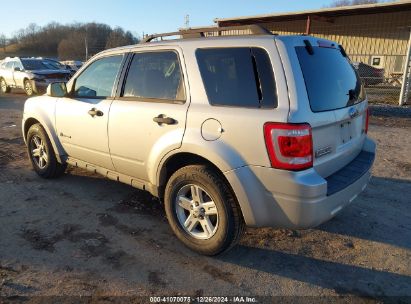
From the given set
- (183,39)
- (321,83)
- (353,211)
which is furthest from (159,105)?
(353,211)

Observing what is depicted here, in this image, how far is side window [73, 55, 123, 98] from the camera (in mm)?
4020

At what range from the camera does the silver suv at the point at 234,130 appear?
8.85ft

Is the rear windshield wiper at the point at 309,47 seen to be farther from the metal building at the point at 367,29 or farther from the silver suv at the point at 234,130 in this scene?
the metal building at the point at 367,29

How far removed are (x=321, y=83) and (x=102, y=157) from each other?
255 centimetres

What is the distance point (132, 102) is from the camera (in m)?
3.69

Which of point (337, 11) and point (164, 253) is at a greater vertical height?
point (337, 11)

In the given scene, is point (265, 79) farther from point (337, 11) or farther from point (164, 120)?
point (337, 11)

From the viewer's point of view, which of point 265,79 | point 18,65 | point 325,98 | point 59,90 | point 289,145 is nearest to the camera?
point 289,145

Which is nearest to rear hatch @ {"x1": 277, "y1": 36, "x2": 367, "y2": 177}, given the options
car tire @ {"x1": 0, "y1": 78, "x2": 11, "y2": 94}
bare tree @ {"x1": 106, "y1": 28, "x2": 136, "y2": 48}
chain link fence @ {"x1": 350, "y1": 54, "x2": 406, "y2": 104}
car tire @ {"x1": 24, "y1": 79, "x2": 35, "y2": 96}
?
chain link fence @ {"x1": 350, "y1": 54, "x2": 406, "y2": 104}

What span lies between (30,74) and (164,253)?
1479 cm

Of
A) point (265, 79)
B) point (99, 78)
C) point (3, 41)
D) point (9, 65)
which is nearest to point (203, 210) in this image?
point (265, 79)

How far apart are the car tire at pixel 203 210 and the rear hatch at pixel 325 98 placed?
2.64 ft

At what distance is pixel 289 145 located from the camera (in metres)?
2.63

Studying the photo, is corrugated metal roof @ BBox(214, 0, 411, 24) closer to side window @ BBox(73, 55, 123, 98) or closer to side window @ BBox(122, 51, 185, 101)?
side window @ BBox(73, 55, 123, 98)
